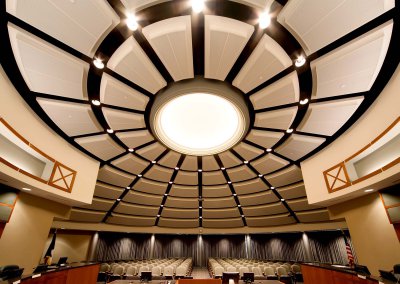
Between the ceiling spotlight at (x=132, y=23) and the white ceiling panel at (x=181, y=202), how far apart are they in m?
11.1

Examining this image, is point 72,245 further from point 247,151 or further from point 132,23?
point 132,23

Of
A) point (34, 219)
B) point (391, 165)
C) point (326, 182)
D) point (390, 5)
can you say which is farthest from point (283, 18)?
point (34, 219)

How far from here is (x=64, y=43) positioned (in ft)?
12.8

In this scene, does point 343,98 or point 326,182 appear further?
point 326,182

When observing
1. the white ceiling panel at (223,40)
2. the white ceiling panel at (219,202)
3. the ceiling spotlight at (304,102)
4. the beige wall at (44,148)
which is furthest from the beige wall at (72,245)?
the ceiling spotlight at (304,102)

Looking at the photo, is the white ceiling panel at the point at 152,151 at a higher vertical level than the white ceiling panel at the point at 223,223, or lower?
higher

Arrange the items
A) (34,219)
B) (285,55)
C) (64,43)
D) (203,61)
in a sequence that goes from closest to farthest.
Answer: (64,43), (285,55), (203,61), (34,219)

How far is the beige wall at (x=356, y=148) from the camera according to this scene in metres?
4.61

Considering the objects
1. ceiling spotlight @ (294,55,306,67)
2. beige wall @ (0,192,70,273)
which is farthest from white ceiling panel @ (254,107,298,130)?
beige wall @ (0,192,70,273)

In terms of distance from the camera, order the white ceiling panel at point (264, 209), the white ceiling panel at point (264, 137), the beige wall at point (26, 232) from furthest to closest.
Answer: the white ceiling panel at point (264, 209) < the white ceiling panel at point (264, 137) < the beige wall at point (26, 232)

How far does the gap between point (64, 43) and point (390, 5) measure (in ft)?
19.8

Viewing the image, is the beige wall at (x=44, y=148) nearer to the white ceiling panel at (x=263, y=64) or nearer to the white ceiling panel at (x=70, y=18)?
the white ceiling panel at (x=70, y=18)

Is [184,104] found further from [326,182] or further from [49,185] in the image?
[326,182]

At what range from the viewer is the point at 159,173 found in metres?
10.2
